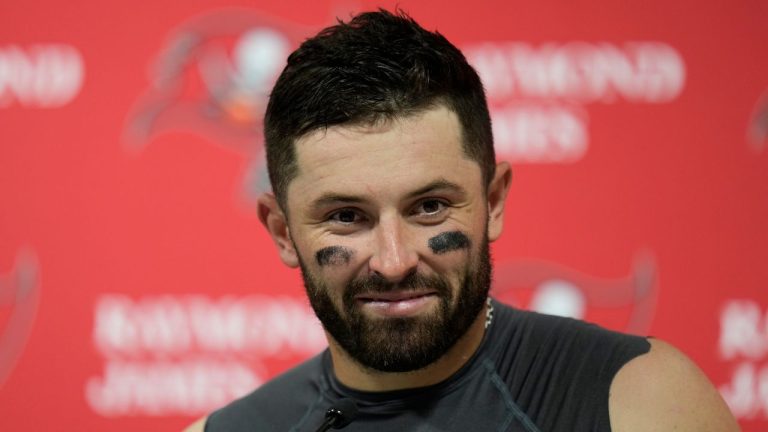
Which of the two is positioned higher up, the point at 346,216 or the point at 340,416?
the point at 346,216

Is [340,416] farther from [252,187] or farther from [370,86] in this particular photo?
[252,187]

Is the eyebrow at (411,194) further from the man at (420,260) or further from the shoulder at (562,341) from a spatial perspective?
the shoulder at (562,341)

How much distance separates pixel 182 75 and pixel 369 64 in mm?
1032

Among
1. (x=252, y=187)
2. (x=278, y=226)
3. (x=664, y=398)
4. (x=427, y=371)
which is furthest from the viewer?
(x=252, y=187)

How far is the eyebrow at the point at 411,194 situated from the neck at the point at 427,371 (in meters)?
0.21

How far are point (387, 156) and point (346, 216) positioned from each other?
0.37ft

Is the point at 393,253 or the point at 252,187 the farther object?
the point at 252,187

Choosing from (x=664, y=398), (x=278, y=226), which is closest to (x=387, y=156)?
(x=278, y=226)

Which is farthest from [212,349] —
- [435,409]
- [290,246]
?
[435,409]

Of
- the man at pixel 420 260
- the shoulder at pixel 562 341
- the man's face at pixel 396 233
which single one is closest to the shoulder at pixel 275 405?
the man at pixel 420 260

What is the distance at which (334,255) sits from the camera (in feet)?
4.68

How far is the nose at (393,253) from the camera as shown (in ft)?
4.42

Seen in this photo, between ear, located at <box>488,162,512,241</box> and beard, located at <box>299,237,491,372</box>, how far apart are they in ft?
0.20

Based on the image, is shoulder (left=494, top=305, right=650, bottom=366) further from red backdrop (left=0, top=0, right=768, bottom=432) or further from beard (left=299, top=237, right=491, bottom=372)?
red backdrop (left=0, top=0, right=768, bottom=432)
